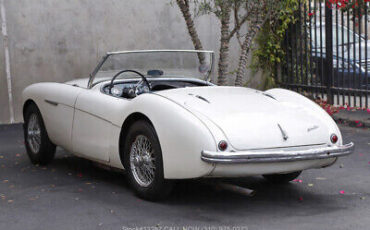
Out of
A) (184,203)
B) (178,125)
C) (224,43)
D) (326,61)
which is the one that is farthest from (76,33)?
(178,125)

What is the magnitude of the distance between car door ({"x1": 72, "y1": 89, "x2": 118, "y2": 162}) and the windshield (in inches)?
11.3

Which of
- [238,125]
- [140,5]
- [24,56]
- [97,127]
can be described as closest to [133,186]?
[97,127]

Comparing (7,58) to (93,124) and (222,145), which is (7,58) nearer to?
(93,124)

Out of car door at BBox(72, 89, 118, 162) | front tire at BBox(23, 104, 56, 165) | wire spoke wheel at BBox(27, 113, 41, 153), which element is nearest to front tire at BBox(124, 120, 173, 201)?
car door at BBox(72, 89, 118, 162)

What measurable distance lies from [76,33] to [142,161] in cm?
607

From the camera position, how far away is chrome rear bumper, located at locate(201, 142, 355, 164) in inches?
180

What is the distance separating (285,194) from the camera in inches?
216

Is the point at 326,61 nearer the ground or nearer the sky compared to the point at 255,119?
nearer the sky

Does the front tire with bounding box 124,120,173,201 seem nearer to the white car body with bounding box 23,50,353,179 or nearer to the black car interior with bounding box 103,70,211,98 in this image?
the white car body with bounding box 23,50,353,179

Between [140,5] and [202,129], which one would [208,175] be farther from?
[140,5]

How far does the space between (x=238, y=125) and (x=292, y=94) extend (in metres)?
1.23

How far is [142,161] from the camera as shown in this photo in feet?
17.2

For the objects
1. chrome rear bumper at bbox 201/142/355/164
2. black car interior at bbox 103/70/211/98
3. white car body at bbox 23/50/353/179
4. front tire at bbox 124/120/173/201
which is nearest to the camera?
chrome rear bumper at bbox 201/142/355/164

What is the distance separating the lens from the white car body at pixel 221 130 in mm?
4684
